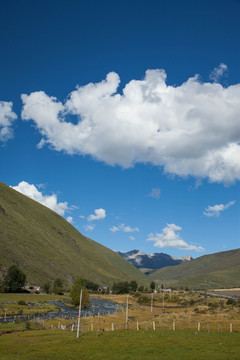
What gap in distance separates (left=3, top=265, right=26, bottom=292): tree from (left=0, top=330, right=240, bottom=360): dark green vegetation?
357 feet

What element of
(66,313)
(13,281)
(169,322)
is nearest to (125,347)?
(169,322)

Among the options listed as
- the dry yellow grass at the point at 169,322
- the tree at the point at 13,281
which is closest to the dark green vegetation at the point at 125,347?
the dry yellow grass at the point at 169,322

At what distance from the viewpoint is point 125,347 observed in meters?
39.4

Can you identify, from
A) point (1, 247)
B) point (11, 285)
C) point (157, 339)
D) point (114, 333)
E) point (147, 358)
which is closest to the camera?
point (147, 358)

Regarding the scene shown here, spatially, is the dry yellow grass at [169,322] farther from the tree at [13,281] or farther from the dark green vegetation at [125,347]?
the tree at [13,281]

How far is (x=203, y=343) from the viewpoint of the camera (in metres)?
40.8

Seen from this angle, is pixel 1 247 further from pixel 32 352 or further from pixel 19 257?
pixel 32 352

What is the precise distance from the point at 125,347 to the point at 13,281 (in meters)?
129

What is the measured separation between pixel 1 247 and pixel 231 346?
7061 inches

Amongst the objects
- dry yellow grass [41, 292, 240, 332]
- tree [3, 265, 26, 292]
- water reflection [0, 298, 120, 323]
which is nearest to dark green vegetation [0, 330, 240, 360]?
dry yellow grass [41, 292, 240, 332]

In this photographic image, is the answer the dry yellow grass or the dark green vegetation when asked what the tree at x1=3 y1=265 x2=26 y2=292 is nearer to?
the dry yellow grass

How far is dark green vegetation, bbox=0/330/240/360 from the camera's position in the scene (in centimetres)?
3394

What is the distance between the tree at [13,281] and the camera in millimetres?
150750

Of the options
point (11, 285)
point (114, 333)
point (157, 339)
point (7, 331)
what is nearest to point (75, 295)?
point (11, 285)
